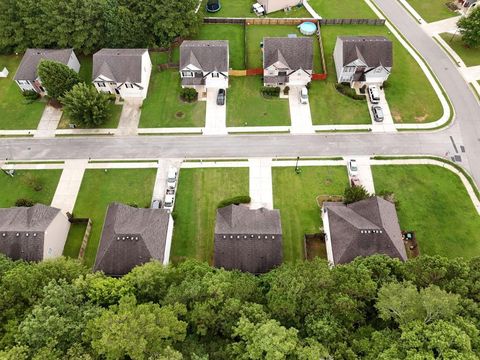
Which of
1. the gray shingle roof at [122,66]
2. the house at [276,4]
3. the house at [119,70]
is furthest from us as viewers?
the house at [276,4]

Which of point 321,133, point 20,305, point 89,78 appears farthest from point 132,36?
point 20,305

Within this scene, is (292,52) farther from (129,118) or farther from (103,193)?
(103,193)

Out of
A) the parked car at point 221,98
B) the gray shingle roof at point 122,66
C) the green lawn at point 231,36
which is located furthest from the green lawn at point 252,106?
the gray shingle roof at point 122,66

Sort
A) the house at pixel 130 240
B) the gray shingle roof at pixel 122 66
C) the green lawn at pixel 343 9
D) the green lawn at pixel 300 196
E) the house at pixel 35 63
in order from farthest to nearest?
the green lawn at pixel 343 9 → the house at pixel 35 63 → the gray shingle roof at pixel 122 66 → the green lawn at pixel 300 196 → the house at pixel 130 240

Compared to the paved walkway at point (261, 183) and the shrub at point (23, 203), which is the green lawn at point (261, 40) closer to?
the paved walkway at point (261, 183)

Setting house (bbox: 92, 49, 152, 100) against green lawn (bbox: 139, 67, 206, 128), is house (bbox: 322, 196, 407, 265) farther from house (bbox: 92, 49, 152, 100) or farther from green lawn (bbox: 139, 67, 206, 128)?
house (bbox: 92, 49, 152, 100)

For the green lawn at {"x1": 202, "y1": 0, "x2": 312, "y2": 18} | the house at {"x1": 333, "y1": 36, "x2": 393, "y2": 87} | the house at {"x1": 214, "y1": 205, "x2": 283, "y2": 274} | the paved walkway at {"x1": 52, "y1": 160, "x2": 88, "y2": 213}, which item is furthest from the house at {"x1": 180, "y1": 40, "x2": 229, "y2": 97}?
the house at {"x1": 214, "y1": 205, "x2": 283, "y2": 274}

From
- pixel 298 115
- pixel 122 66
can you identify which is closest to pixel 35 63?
pixel 122 66
